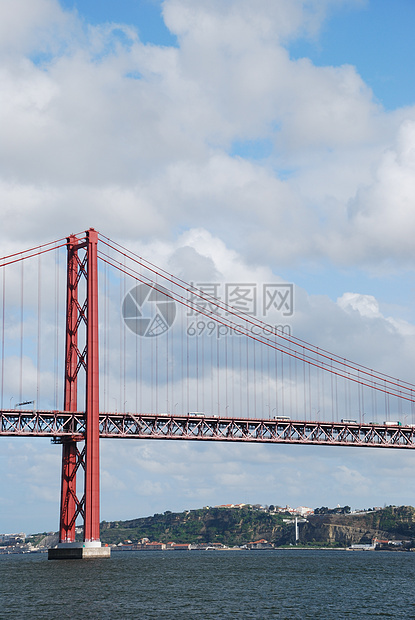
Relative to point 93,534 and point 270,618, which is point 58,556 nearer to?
point 93,534

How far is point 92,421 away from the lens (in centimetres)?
7394

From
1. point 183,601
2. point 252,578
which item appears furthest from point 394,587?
point 183,601

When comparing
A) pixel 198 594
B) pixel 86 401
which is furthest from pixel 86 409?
pixel 198 594

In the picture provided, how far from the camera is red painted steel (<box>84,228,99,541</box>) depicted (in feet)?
239

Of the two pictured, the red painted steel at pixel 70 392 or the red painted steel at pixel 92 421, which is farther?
the red painted steel at pixel 70 392

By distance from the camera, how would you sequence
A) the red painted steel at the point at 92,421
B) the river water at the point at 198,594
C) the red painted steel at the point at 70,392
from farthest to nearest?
the red painted steel at the point at 70,392 < the red painted steel at the point at 92,421 < the river water at the point at 198,594

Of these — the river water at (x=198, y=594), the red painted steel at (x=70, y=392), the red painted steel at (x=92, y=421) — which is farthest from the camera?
the red painted steel at (x=70, y=392)

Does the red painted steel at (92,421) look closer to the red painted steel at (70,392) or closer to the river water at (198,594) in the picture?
the river water at (198,594)

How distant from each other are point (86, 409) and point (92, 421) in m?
1.14

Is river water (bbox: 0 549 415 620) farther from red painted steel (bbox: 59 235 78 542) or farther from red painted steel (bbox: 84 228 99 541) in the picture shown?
red painted steel (bbox: 59 235 78 542)

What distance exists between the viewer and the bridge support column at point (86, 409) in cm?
7312

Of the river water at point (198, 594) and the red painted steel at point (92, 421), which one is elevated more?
the red painted steel at point (92, 421)

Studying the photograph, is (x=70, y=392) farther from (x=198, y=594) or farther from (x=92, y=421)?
(x=198, y=594)

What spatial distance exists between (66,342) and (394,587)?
1445 inches
